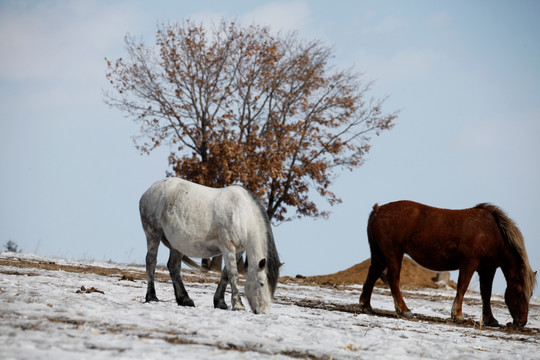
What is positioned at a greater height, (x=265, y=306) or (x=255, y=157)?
(x=255, y=157)

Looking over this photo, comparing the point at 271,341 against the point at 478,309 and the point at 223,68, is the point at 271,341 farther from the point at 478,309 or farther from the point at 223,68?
the point at 223,68

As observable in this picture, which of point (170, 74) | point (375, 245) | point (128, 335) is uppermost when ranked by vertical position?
point (170, 74)

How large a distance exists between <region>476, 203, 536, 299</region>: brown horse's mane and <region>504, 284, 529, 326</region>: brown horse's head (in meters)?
0.09

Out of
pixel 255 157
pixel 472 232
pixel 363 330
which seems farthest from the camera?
pixel 255 157

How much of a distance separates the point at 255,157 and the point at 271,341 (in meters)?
17.3

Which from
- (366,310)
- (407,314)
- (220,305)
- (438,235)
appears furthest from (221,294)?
(438,235)

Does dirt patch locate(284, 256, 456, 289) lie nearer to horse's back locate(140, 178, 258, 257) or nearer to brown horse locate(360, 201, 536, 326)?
brown horse locate(360, 201, 536, 326)

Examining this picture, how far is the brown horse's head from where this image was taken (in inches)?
404

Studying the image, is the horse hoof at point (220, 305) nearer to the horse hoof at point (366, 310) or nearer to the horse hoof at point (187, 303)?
the horse hoof at point (187, 303)

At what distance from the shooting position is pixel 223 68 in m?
24.6

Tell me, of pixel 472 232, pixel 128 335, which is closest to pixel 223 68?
pixel 472 232

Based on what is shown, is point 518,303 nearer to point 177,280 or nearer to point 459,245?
point 459,245

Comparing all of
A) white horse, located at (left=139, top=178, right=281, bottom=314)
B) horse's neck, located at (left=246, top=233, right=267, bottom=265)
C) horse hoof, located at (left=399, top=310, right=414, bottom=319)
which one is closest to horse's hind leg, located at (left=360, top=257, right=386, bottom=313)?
horse hoof, located at (left=399, top=310, right=414, bottom=319)

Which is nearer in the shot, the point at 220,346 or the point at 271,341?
the point at 220,346
